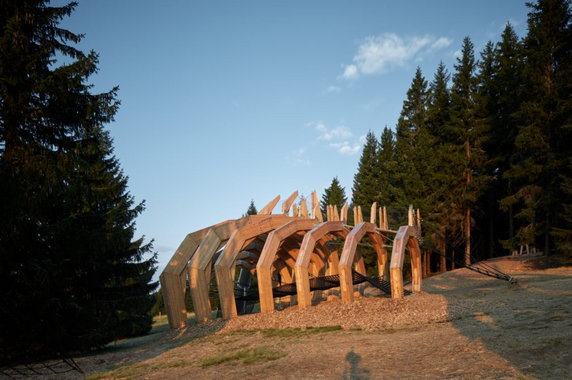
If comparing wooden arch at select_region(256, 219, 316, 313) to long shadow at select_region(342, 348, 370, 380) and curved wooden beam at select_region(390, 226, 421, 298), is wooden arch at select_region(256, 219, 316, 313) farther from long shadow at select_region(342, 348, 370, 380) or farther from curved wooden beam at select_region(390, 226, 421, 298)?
long shadow at select_region(342, 348, 370, 380)

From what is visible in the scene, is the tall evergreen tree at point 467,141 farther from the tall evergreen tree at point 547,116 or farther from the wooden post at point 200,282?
the wooden post at point 200,282

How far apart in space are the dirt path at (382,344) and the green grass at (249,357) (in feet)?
0.09

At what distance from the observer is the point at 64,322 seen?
36.6 ft

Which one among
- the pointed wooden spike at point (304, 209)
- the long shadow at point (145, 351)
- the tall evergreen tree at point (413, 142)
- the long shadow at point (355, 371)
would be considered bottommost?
the long shadow at point (145, 351)

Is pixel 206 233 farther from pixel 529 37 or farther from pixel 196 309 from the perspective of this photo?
pixel 529 37

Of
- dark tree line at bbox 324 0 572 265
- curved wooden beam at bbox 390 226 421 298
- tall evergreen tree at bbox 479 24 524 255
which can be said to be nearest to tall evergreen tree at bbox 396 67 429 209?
dark tree line at bbox 324 0 572 265

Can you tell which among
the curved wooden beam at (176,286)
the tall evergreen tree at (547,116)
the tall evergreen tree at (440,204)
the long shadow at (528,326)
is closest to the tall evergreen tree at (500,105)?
the tall evergreen tree at (440,204)

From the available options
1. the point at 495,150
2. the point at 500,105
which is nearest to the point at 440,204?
the point at 495,150

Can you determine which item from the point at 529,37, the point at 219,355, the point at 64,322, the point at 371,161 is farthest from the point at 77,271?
the point at 371,161

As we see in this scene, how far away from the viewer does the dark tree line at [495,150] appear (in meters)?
22.6

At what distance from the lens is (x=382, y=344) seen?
883 centimetres

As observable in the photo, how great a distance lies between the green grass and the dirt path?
0.09 ft

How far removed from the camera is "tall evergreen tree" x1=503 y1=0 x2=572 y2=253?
2189 centimetres

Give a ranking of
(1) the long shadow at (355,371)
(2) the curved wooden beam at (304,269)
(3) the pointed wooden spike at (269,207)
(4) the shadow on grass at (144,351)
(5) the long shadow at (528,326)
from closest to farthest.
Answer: (5) the long shadow at (528,326) < (1) the long shadow at (355,371) < (4) the shadow on grass at (144,351) < (2) the curved wooden beam at (304,269) < (3) the pointed wooden spike at (269,207)
